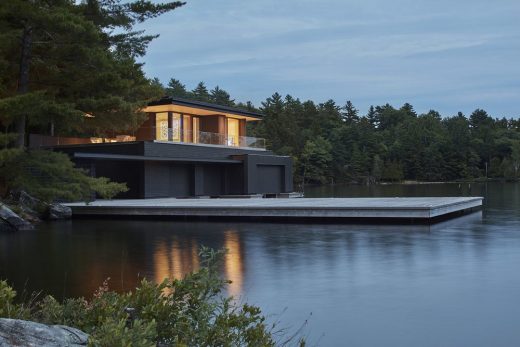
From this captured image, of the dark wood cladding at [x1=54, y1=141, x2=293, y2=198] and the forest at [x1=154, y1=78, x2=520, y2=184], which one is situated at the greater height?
the forest at [x1=154, y1=78, x2=520, y2=184]

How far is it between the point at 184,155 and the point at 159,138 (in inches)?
60.3

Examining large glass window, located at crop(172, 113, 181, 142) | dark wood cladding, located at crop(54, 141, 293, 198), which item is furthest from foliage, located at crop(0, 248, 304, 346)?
large glass window, located at crop(172, 113, 181, 142)

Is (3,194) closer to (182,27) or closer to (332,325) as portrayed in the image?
(332,325)

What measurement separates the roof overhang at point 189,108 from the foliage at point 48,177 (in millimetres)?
11924

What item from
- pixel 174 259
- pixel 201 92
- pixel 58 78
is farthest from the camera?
pixel 201 92

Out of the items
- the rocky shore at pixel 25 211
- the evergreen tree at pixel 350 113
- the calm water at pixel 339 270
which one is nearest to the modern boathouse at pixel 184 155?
the rocky shore at pixel 25 211

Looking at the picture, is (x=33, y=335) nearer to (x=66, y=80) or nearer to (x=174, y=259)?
(x=174, y=259)

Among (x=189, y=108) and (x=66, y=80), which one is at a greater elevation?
(x=189, y=108)

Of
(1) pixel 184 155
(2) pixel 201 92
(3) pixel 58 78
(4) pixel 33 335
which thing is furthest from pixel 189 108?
(2) pixel 201 92

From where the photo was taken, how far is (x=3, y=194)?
20500 mm

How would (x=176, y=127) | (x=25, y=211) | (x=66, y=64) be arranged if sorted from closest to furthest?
(x=66, y=64) < (x=25, y=211) < (x=176, y=127)

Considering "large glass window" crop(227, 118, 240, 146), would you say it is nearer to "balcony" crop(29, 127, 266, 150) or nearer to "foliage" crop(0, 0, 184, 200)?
"balcony" crop(29, 127, 266, 150)

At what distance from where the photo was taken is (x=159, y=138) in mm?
28766

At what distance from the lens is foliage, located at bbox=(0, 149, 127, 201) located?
677 inches
